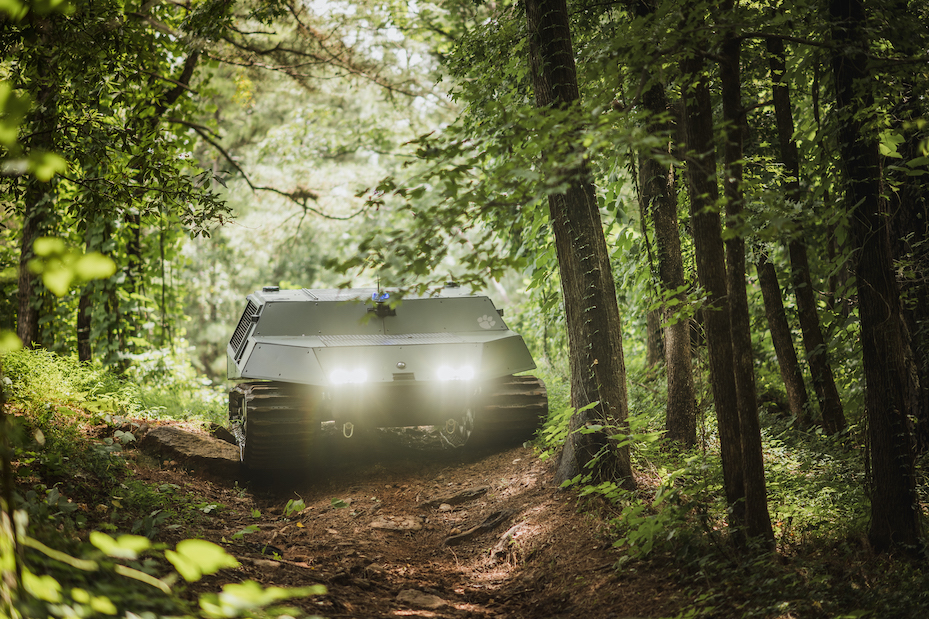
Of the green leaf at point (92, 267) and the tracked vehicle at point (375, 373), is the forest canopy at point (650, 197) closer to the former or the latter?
the green leaf at point (92, 267)

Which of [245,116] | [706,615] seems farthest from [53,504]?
[245,116]

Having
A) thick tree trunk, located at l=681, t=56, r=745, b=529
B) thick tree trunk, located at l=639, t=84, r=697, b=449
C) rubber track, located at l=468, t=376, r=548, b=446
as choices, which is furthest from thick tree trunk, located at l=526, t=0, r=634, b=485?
rubber track, located at l=468, t=376, r=548, b=446

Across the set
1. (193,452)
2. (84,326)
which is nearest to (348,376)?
(193,452)

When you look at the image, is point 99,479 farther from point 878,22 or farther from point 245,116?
point 245,116

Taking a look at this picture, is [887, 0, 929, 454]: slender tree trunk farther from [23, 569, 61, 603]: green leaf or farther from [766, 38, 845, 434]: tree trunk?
[23, 569, 61, 603]: green leaf

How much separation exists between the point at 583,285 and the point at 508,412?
2309 millimetres

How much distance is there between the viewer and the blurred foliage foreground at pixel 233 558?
1841 mm

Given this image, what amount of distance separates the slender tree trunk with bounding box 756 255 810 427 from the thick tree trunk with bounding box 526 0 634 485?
7.74 feet

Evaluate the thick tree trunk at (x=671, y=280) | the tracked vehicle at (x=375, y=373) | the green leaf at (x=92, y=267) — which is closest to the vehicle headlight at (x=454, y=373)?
the tracked vehicle at (x=375, y=373)

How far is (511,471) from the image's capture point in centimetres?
662

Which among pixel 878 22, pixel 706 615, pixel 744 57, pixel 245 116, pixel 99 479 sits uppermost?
pixel 245 116

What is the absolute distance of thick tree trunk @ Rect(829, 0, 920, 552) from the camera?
3.89 metres

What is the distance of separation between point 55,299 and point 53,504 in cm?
707

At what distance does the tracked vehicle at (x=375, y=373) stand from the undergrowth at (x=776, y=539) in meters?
1.36
